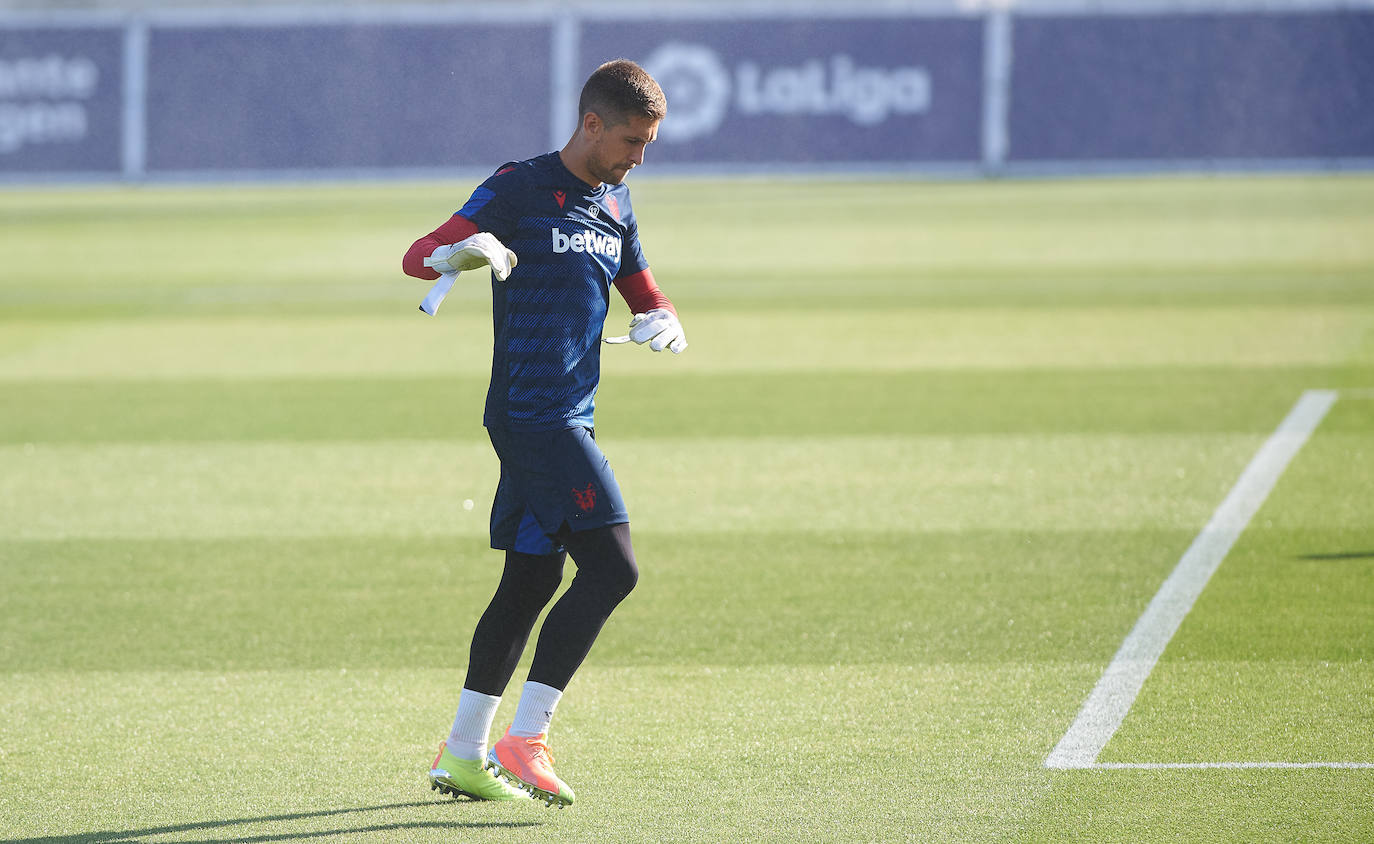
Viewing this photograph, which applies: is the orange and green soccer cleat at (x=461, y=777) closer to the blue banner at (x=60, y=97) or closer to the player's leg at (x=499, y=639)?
the player's leg at (x=499, y=639)

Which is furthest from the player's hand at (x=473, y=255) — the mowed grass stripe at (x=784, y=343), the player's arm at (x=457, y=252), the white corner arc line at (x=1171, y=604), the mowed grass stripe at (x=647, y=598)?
the mowed grass stripe at (x=784, y=343)

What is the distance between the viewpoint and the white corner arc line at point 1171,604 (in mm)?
5352

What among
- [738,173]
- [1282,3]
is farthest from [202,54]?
Answer: [1282,3]

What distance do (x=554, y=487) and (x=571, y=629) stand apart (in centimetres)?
38

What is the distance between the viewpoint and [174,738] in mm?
5465

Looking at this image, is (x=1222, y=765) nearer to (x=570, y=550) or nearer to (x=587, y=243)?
(x=570, y=550)

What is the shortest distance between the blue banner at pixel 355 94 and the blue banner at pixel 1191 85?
10.3 meters

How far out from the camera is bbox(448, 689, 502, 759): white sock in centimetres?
483

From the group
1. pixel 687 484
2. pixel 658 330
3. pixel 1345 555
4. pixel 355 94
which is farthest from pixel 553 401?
pixel 355 94

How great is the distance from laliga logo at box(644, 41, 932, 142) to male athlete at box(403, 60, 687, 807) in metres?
32.4

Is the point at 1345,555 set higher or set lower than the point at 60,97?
lower

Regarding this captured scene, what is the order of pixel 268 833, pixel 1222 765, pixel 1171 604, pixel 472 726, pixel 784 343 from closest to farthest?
pixel 268 833 → pixel 472 726 → pixel 1222 765 → pixel 1171 604 → pixel 784 343

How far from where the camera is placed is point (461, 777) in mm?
4820

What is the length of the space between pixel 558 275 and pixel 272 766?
1662mm
